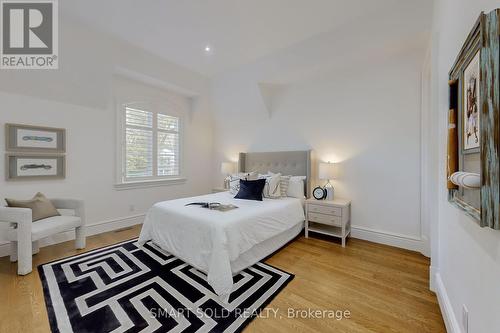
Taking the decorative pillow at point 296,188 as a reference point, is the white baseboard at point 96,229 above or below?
below

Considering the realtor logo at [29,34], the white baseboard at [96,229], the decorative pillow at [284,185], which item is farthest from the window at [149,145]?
the decorative pillow at [284,185]

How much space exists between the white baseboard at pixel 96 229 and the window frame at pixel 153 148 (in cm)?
58

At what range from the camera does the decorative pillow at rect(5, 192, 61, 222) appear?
2.50 metres

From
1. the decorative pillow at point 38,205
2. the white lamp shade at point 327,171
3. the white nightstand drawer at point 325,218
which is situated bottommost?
the white nightstand drawer at point 325,218

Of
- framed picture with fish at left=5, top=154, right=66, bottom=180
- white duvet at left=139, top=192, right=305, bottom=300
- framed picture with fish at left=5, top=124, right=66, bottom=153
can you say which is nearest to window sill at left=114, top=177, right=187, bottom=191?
framed picture with fish at left=5, top=154, right=66, bottom=180

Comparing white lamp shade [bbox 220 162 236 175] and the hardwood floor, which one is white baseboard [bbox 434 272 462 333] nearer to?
the hardwood floor

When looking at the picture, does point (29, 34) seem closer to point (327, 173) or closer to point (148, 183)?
point (148, 183)

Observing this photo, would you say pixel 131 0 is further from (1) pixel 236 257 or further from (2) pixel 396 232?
(2) pixel 396 232

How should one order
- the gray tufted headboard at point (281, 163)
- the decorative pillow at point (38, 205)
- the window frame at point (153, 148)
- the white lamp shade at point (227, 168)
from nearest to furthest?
1. the decorative pillow at point (38, 205)
2. the gray tufted headboard at point (281, 163)
3. the window frame at point (153, 148)
4. the white lamp shade at point (227, 168)

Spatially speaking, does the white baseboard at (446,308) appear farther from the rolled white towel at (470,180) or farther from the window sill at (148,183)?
the window sill at (148,183)

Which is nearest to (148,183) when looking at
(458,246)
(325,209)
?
(325,209)

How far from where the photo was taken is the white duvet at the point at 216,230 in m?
1.96

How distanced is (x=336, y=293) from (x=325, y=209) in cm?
133

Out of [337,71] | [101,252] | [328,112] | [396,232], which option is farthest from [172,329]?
[337,71]
